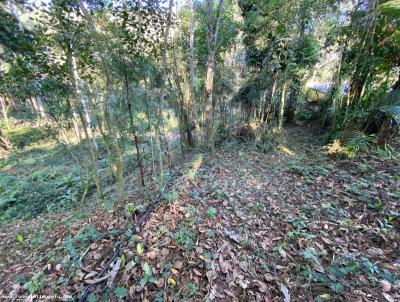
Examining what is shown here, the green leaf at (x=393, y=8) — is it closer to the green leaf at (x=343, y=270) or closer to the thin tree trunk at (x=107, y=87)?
the green leaf at (x=343, y=270)

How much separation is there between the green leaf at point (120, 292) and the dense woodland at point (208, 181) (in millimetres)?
29

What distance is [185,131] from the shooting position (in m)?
6.79

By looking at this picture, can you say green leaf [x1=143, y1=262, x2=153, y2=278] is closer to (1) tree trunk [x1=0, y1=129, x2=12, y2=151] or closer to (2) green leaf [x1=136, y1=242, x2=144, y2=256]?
(2) green leaf [x1=136, y1=242, x2=144, y2=256]

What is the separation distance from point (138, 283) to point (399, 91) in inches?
245

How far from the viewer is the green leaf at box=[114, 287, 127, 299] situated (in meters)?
2.09

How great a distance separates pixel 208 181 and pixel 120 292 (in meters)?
2.56

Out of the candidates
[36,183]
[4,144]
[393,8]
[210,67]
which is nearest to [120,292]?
[210,67]

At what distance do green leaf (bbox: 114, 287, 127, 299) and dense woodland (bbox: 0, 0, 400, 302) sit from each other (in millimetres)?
29

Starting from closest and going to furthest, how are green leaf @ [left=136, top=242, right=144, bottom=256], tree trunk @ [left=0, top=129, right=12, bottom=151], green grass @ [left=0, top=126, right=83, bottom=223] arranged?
green leaf @ [left=136, top=242, right=144, bottom=256] < green grass @ [left=0, top=126, right=83, bottom=223] < tree trunk @ [left=0, top=129, right=12, bottom=151]

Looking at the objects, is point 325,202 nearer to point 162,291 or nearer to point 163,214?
point 163,214

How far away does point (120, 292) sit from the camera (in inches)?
83.3

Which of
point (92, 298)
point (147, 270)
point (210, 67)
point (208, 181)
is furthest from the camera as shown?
point (210, 67)

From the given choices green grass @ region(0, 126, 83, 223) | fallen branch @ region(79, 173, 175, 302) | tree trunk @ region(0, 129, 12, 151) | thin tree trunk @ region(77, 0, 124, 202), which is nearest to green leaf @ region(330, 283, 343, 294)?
fallen branch @ region(79, 173, 175, 302)

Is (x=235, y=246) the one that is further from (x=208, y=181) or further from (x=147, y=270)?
(x=208, y=181)
